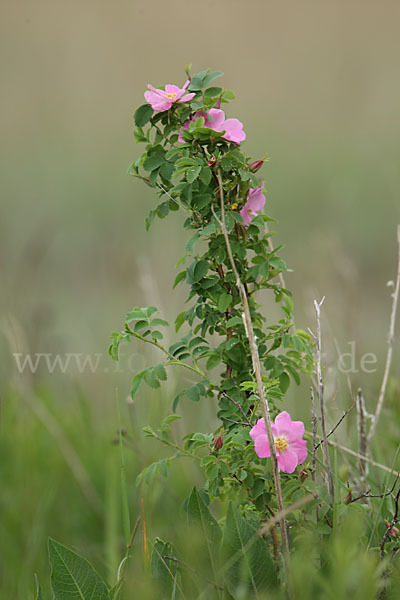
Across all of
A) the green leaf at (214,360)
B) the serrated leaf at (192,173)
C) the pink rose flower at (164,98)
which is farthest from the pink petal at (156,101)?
the green leaf at (214,360)

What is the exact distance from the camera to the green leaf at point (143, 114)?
1162 mm

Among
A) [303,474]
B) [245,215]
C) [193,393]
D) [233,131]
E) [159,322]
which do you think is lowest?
[303,474]

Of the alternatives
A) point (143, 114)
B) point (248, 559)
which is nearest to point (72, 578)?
point (248, 559)

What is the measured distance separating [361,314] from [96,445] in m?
2.91

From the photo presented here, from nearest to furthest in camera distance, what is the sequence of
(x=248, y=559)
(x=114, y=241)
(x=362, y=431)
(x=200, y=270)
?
(x=248, y=559)
(x=200, y=270)
(x=362, y=431)
(x=114, y=241)

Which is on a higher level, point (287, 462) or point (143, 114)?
point (143, 114)

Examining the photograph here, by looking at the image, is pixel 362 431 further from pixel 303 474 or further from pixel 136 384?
pixel 136 384

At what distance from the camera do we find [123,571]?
119cm

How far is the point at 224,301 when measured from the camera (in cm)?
114

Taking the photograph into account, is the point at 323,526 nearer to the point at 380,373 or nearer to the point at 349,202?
the point at 380,373

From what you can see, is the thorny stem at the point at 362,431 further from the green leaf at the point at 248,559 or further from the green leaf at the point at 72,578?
the green leaf at the point at 72,578

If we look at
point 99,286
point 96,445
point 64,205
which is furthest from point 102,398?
point 64,205

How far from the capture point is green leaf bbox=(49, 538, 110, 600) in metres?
1.11

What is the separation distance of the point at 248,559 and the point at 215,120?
0.66m
